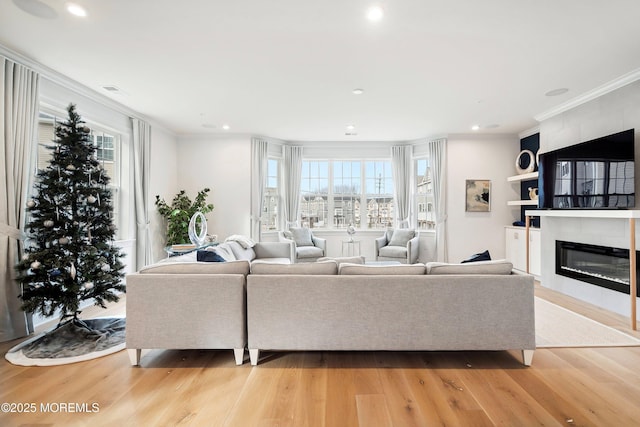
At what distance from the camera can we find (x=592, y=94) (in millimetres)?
4074

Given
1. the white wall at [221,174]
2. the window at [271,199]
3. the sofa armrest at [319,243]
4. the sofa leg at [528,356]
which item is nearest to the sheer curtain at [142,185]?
the white wall at [221,174]

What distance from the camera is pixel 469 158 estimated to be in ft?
21.1

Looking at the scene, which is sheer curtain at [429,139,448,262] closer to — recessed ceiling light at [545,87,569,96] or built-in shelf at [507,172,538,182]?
built-in shelf at [507,172,538,182]

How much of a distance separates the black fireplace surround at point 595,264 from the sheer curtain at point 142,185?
631cm

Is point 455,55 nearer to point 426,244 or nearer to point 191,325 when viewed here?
point 191,325

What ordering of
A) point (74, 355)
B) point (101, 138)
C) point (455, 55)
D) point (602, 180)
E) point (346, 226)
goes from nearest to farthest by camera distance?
1. point (74, 355)
2. point (455, 55)
3. point (602, 180)
4. point (101, 138)
5. point (346, 226)

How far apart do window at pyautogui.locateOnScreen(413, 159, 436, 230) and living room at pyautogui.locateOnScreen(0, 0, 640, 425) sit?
0.18m

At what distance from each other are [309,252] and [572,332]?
13.2 ft

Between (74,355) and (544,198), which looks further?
(544,198)

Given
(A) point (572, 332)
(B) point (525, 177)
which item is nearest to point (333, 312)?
(A) point (572, 332)

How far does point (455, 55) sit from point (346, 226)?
4.71 metres

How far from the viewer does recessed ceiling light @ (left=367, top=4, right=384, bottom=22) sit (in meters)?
2.38

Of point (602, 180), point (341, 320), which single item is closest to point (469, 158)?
point (602, 180)

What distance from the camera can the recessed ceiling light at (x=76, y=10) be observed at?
93.0 inches
